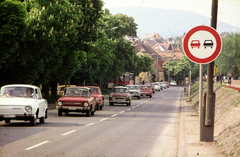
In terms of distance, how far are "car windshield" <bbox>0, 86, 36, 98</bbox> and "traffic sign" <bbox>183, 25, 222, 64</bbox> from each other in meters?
9.09

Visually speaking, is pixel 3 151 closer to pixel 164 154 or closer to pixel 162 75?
pixel 164 154

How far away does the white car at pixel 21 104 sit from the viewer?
16484 mm

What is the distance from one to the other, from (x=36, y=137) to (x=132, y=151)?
3.84 meters

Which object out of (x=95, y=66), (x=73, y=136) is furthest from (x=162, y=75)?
(x=73, y=136)

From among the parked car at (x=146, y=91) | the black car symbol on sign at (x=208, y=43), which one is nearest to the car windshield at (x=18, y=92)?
the black car symbol on sign at (x=208, y=43)

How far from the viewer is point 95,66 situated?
182 feet

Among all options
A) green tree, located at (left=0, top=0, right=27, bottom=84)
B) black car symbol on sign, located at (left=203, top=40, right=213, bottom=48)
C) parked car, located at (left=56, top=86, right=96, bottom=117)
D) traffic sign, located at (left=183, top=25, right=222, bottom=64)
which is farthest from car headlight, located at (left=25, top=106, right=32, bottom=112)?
green tree, located at (left=0, top=0, right=27, bottom=84)

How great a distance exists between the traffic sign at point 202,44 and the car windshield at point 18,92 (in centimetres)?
909

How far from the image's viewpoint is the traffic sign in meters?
10.2

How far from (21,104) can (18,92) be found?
3.65 feet

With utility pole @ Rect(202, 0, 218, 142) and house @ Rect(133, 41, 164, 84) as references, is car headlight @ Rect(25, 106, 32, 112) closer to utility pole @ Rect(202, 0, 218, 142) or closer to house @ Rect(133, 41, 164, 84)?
utility pole @ Rect(202, 0, 218, 142)

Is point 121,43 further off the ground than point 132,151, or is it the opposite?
point 121,43

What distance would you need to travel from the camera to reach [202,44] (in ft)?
34.2

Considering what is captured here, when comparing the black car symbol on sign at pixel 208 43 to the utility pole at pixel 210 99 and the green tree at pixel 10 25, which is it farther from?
the green tree at pixel 10 25
